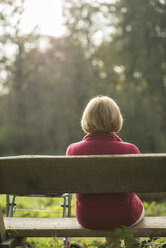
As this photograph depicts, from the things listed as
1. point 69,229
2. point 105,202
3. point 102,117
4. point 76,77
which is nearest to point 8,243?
point 69,229

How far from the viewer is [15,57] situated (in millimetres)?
25625

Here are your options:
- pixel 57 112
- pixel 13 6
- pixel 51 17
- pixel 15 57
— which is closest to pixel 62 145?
pixel 57 112

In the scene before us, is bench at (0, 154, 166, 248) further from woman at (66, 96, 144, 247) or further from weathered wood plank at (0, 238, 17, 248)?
weathered wood plank at (0, 238, 17, 248)

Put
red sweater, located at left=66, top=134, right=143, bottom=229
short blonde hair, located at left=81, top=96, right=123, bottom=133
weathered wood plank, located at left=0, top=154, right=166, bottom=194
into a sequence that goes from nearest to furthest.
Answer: weathered wood plank, located at left=0, top=154, right=166, bottom=194 → red sweater, located at left=66, top=134, right=143, bottom=229 → short blonde hair, located at left=81, top=96, right=123, bottom=133

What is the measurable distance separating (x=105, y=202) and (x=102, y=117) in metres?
0.66

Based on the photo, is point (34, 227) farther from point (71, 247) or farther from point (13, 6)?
point (13, 6)

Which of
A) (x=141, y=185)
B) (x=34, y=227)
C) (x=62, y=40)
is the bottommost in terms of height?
(x=34, y=227)

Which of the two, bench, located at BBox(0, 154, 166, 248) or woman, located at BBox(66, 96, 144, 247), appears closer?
bench, located at BBox(0, 154, 166, 248)

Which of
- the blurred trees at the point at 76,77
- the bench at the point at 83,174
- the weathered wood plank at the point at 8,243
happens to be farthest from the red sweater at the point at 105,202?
the blurred trees at the point at 76,77

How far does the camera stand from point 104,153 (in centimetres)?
274

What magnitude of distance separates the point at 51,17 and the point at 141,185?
23830 mm

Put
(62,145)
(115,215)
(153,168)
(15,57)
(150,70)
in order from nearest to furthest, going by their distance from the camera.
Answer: (153,168) → (115,215) → (150,70) → (62,145) → (15,57)

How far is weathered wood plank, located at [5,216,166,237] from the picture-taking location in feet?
9.12

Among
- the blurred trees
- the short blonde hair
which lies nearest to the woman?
the short blonde hair
